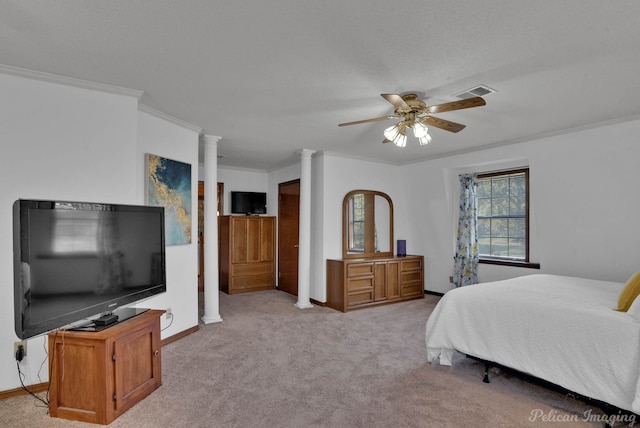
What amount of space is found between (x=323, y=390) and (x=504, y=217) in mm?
3958

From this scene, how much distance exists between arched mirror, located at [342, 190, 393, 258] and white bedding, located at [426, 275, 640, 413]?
8.34ft

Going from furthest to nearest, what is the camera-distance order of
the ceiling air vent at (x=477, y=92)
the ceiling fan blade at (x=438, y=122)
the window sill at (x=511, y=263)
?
the window sill at (x=511, y=263), the ceiling fan blade at (x=438, y=122), the ceiling air vent at (x=477, y=92)

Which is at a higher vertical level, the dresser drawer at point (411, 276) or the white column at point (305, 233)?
the white column at point (305, 233)

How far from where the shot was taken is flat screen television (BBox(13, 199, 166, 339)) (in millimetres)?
1884

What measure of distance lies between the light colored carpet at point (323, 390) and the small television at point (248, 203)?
9.61ft

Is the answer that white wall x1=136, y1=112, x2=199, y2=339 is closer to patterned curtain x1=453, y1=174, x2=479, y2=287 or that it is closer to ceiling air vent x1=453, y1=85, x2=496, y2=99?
ceiling air vent x1=453, y1=85, x2=496, y2=99

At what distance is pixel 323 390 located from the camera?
259 cm

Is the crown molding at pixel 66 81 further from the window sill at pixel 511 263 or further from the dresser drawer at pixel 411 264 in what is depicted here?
the window sill at pixel 511 263

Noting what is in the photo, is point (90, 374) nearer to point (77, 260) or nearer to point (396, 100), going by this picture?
point (77, 260)

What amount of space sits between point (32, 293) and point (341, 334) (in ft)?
9.44

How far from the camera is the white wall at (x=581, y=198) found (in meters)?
3.64

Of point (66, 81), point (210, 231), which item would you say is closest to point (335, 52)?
point (66, 81)

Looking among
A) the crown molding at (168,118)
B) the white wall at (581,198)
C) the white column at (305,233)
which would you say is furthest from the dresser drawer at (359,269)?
the crown molding at (168,118)

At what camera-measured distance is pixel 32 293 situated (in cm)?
190
